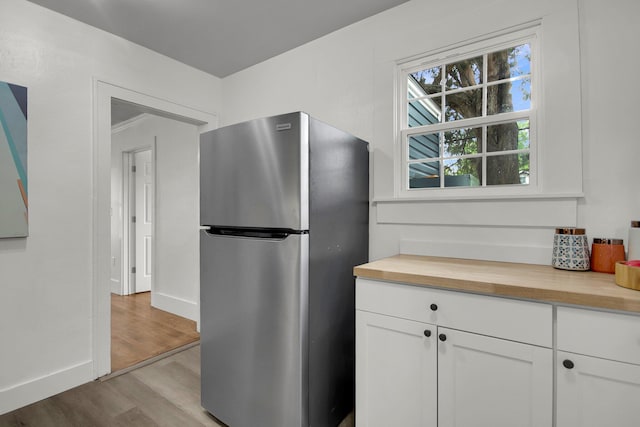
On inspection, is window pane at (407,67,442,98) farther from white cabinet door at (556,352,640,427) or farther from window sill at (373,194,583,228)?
white cabinet door at (556,352,640,427)

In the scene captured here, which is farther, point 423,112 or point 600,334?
point 423,112

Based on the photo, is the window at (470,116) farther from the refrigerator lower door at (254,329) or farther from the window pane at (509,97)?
the refrigerator lower door at (254,329)

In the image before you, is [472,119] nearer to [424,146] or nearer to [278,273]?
[424,146]

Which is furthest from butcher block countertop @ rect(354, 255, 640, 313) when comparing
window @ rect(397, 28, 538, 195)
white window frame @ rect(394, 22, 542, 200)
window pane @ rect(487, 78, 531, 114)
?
window pane @ rect(487, 78, 531, 114)

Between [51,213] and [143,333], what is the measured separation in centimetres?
148

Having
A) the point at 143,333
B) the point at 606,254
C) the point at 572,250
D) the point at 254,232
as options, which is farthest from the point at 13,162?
the point at 606,254

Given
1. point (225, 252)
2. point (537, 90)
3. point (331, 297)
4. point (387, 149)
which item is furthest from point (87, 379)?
point (537, 90)

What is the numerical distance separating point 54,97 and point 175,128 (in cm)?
153

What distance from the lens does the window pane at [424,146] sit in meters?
1.89

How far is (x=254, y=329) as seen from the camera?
147 cm

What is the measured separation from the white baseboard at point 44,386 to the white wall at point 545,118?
6.91ft

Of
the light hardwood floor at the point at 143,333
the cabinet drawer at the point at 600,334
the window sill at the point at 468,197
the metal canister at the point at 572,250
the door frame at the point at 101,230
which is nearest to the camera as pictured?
the cabinet drawer at the point at 600,334

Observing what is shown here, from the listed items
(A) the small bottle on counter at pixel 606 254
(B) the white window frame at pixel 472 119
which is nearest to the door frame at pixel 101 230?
(B) the white window frame at pixel 472 119

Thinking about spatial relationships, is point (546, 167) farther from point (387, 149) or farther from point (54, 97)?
point (54, 97)
